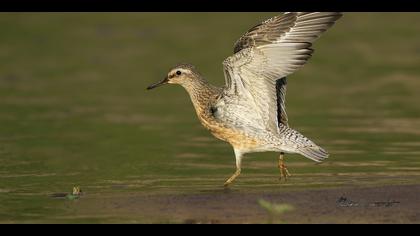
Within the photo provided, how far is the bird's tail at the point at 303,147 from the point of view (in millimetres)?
12031

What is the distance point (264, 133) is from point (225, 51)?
31.8 ft

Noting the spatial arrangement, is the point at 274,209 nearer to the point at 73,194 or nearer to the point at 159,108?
the point at 73,194

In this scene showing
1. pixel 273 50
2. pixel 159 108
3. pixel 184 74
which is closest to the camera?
pixel 273 50

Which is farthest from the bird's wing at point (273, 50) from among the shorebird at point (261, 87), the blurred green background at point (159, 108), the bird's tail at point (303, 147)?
the blurred green background at point (159, 108)

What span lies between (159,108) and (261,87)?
19.7 feet

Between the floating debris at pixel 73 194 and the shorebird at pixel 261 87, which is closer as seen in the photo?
the floating debris at pixel 73 194

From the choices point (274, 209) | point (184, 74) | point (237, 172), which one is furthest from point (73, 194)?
point (274, 209)

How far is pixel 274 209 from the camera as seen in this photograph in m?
10.0

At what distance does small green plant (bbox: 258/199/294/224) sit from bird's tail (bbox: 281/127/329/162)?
1575 mm

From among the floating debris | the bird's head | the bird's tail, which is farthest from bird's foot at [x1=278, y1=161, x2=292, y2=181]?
the floating debris

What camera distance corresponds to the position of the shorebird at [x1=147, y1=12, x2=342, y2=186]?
11703 mm

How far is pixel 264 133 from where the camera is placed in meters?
12.4

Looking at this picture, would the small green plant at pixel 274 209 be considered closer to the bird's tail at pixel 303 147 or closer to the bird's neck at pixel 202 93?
the bird's tail at pixel 303 147
